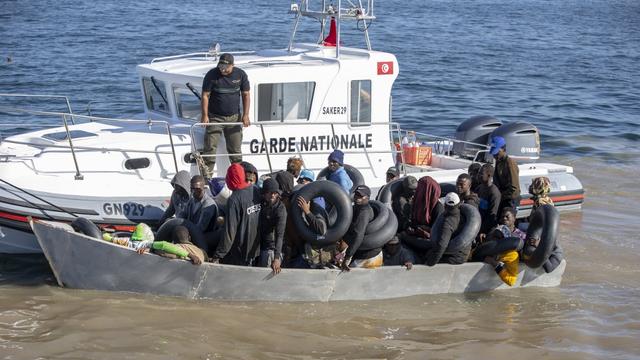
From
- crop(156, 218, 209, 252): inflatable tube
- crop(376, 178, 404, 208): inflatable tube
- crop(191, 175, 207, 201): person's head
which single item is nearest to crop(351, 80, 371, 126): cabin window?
crop(376, 178, 404, 208): inflatable tube

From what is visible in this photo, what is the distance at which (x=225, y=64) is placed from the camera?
1091 cm

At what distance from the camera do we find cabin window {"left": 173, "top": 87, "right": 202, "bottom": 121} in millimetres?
11766

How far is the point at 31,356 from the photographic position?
8633 millimetres

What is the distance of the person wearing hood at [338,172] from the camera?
10.6 metres

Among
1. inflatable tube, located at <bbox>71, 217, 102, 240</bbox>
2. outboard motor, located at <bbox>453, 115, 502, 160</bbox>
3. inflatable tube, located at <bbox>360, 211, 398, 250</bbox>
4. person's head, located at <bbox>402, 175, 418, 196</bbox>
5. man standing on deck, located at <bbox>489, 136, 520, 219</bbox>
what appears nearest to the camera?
inflatable tube, located at <bbox>71, 217, 102, 240</bbox>

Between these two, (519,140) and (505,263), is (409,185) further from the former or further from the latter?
(519,140)

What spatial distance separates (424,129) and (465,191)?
10631 millimetres

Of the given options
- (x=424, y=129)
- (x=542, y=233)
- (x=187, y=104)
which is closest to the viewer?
(x=542, y=233)

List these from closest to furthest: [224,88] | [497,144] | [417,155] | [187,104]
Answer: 1. [224,88]
2. [187,104]
3. [497,144]
4. [417,155]

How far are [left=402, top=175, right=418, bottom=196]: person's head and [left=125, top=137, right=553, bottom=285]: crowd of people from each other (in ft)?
0.04

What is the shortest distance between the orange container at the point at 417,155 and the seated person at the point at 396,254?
11.9 feet

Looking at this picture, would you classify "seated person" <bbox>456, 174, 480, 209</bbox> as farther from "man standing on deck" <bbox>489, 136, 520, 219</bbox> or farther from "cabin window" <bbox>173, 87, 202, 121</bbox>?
"cabin window" <bbox>173, 87, 202, 121</bbox>

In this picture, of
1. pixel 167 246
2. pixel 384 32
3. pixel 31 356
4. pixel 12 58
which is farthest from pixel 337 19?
pixel 384 32

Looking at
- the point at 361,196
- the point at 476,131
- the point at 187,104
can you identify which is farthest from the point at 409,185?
the point at 476,131
